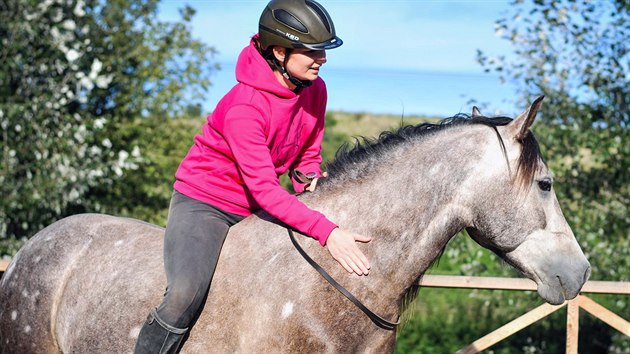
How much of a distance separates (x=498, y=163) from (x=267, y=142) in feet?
3.14

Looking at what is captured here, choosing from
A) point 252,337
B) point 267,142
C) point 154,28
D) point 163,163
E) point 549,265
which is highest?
point 267,142

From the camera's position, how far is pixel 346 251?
3111 mm

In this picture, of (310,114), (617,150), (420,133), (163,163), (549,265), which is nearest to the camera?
(549,265)

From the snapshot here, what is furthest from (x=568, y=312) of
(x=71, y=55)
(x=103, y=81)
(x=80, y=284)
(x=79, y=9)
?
(x=79, y=9)

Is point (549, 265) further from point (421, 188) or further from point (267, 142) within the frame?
point (267, 142)

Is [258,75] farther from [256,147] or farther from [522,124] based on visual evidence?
[522,124]

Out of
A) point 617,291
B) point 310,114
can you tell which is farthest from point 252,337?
point 617,291

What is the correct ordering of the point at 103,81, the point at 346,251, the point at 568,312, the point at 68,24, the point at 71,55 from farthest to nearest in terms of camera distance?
the point at 103,81
the point at 68,24
the point at 71,55
the point at 568,312
the point at 346,251

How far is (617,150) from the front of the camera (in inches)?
275

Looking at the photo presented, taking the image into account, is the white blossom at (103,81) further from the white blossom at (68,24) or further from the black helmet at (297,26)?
the black helmet at (297,26)

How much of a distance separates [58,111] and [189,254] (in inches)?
197

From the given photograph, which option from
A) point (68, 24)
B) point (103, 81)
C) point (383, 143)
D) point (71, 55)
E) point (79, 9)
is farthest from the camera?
point (79, 9)

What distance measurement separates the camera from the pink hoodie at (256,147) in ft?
10.4

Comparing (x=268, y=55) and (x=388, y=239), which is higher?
(x=268, y=55)
